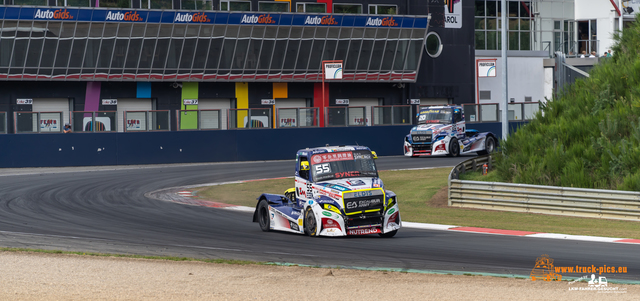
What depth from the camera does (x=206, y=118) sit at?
35406 millimetres

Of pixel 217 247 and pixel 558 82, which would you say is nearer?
pixel 217 247

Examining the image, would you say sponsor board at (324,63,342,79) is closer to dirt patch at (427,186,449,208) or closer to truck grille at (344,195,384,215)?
dirt patch at (427,186,449,208)

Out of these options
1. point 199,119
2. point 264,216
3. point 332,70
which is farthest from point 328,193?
point 332,70

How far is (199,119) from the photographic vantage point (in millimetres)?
35250

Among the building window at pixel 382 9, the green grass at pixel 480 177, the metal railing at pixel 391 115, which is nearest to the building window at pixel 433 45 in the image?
the building window at pixel 382 9

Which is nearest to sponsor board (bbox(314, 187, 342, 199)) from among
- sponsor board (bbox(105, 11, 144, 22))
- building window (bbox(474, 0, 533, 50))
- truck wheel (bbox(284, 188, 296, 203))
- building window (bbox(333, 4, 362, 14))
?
truck wheel (bbox(284, 188, 296, 203))

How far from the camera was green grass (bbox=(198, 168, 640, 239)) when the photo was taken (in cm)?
1479

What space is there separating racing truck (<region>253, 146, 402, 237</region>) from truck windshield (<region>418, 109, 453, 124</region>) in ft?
66.8

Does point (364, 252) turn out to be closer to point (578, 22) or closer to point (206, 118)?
point (206, 118)

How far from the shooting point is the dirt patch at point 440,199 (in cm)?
1948

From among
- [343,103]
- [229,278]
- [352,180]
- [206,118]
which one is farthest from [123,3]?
[229,278]

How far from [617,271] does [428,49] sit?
41.4m

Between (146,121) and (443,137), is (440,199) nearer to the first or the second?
(443,137)

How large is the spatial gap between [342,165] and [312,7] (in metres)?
34.3
